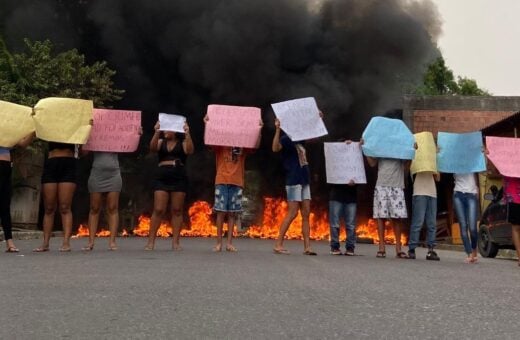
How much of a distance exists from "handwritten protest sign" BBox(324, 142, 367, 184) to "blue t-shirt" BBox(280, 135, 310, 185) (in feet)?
1.92

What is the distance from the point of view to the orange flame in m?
17.5

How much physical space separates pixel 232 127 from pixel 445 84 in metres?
34.6

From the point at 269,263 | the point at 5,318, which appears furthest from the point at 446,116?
the point at 5,318

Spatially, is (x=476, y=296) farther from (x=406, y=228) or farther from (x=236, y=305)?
(x=406, y=228)

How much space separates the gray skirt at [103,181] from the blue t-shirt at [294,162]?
226 cm

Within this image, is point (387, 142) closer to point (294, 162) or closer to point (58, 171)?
point (294, 162)

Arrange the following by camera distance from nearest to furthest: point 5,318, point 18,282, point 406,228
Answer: point 5,318 < point 18,282 < point 406,228

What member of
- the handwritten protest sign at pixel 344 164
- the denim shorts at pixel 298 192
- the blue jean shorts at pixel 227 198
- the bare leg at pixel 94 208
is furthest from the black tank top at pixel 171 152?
the handwritten protest sign at pixel 344 164

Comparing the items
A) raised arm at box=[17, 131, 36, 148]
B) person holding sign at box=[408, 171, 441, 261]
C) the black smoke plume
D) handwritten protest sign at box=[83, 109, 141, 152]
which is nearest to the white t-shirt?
person holding sign at box=[408, 171, 441, 261]

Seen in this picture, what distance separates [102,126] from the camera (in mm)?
7891

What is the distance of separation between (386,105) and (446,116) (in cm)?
241

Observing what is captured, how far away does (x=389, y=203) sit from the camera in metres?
7.71

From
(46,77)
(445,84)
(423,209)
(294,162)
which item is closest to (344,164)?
(294,162)

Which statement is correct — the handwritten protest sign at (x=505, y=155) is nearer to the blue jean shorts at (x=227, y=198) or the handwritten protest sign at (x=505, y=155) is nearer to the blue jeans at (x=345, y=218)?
the blue jeans at (x=345, y=218)
